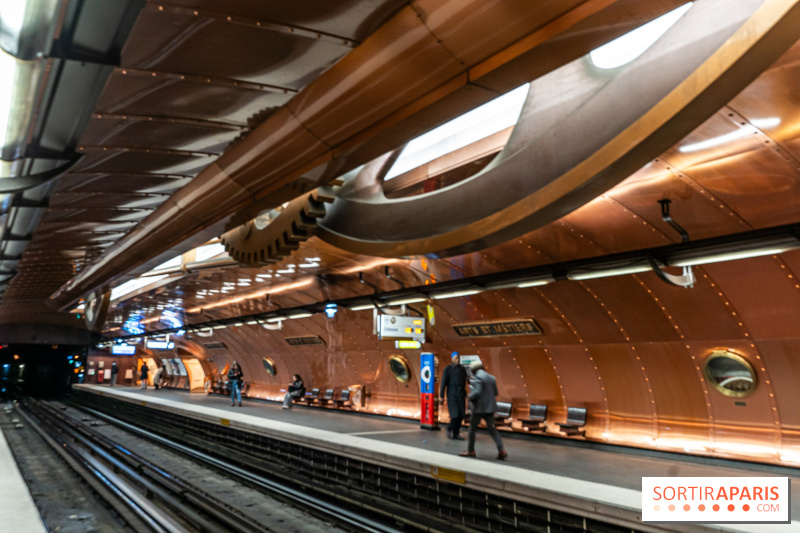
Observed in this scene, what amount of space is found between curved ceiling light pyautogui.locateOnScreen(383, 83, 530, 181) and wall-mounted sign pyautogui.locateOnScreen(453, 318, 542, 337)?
4.38m

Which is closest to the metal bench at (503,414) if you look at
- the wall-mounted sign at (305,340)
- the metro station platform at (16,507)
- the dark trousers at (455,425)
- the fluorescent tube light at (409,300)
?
the dark trousers at (455,425)

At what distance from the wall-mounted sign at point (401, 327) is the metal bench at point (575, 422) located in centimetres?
383

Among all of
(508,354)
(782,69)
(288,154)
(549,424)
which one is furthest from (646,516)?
(508,354)

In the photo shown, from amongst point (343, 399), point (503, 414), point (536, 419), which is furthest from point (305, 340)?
point (536, 419)

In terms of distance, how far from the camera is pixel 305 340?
834 inches

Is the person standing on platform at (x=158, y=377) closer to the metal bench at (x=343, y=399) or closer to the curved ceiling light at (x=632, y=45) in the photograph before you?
the metal bench at (x=343, y=399)

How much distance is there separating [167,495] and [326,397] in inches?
413

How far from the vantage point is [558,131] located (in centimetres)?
629

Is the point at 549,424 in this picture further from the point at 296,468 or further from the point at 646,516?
the point at 646,516

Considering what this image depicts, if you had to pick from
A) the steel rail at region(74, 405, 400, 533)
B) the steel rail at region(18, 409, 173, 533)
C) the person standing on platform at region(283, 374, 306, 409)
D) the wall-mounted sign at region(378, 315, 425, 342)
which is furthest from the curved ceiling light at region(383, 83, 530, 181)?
the person standing on platform at region(283, 374, 306, 409)

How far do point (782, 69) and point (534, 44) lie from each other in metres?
2.97

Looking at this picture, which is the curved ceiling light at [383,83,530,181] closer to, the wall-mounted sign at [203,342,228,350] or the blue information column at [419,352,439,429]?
the blue information column at [419,352,439,429]

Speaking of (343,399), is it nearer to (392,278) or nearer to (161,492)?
(392,278)

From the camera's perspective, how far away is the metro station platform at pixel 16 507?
17.1ft
